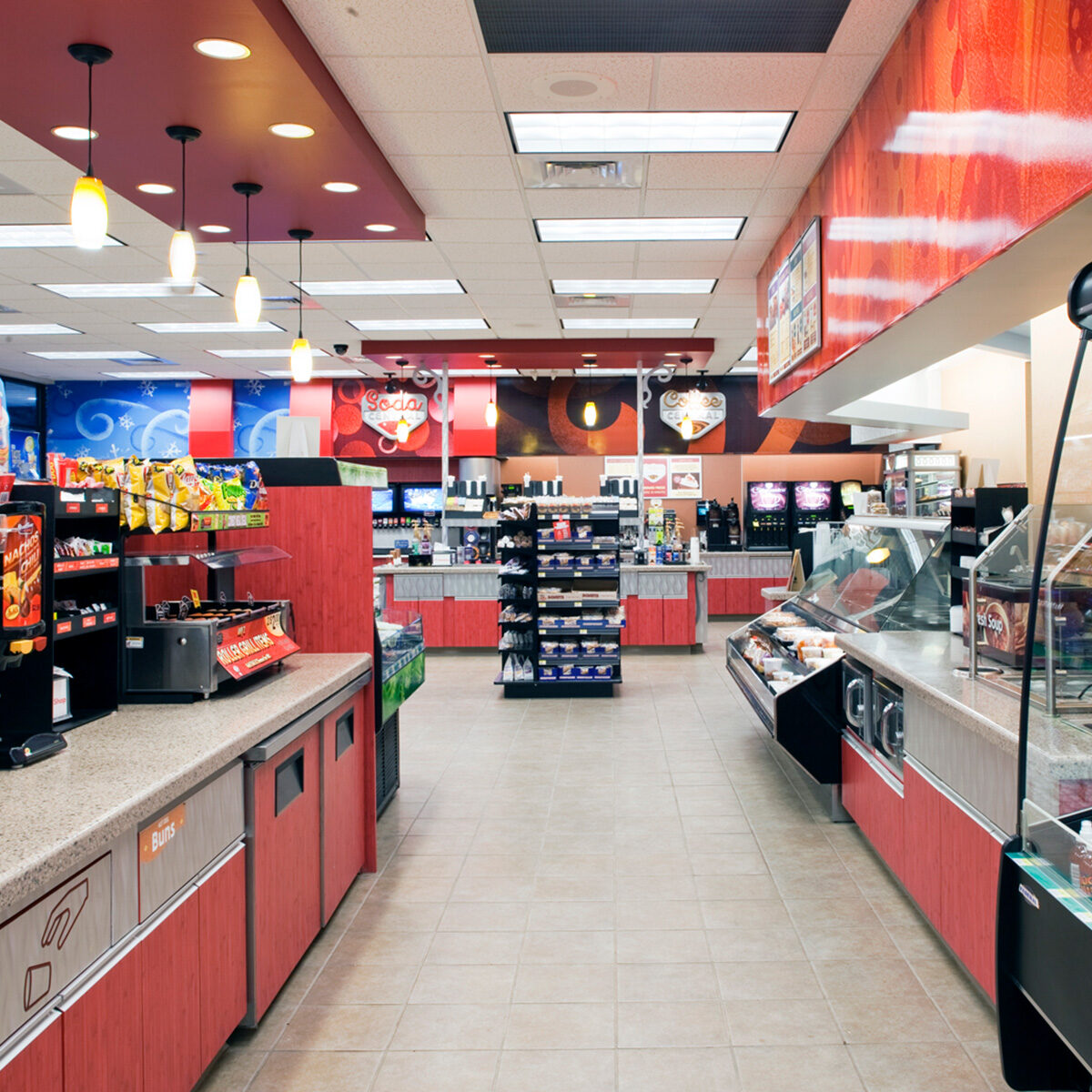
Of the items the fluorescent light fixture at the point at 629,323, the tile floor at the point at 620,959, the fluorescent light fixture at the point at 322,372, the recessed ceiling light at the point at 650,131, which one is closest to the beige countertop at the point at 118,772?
the tile floor at the point at 620,959

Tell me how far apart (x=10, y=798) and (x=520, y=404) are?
1184 cm

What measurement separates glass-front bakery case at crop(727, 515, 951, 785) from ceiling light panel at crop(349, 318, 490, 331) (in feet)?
14.4

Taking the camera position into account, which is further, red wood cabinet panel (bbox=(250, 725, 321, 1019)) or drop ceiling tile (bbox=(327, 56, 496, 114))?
drop ceiling tile (bbox=(327, 56, 496, 114))

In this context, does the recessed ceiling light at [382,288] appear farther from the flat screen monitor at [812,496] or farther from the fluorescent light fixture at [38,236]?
the flat screen monitor at [812,496]

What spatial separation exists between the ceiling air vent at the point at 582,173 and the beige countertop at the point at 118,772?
3.19 m

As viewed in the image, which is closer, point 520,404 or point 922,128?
point 922,128

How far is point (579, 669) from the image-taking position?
8.22 m

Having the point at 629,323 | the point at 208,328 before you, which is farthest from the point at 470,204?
the point at 208,328

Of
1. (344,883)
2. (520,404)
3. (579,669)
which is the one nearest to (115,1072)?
(344,883)

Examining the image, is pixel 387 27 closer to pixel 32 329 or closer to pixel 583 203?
pixel 583 203

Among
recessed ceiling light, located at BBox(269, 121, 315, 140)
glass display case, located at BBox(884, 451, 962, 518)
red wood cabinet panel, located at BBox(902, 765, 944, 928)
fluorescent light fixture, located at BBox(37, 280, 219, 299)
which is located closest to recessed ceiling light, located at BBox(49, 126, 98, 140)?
recessed ceiling light, located at BBox(269, 121, 315, 140)

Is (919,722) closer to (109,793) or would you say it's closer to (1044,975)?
(1044,975)

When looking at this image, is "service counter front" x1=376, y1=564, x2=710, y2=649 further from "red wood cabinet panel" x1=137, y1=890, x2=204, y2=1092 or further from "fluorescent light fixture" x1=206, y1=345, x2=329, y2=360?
"red wood cabinet panel" x1=137, y1=890, x2=204, y2=1092

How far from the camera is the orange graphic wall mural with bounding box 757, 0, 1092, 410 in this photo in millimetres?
2350
